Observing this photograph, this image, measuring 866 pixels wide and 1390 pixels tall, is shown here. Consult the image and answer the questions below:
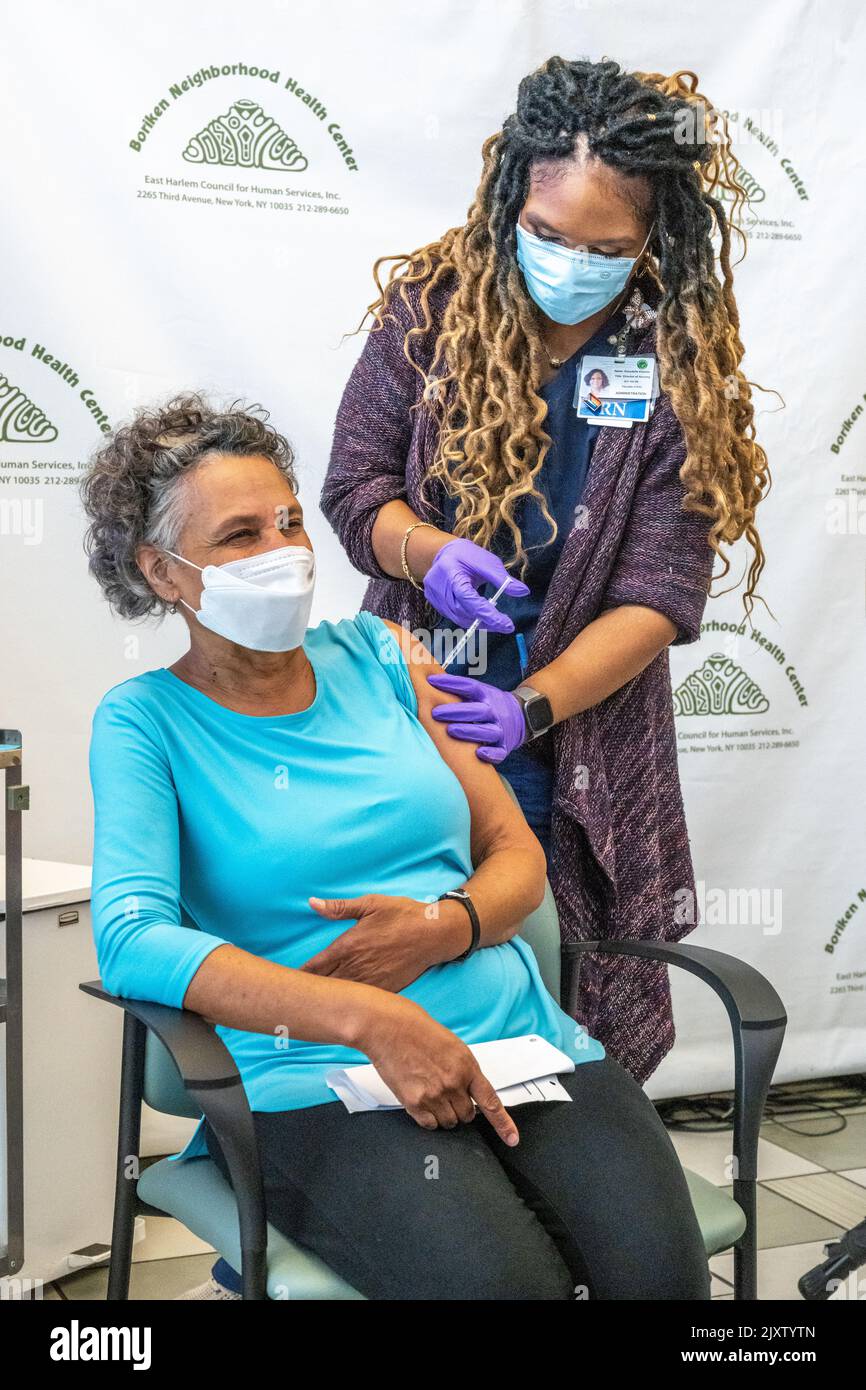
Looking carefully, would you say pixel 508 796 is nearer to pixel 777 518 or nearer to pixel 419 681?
pixel 419 681

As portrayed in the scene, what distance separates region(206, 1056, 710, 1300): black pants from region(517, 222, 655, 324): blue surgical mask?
39.0 inches

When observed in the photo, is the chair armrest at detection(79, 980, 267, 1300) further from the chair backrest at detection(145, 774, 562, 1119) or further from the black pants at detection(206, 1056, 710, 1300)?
the chair backrest at detection(145, 774, 562, 1119)

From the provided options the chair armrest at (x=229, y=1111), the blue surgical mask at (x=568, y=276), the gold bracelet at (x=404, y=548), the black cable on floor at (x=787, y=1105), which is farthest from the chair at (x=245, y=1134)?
the black cable on floor at (x=787, y=1105)

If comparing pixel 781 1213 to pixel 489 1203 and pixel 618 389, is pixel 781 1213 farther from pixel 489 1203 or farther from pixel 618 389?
pixel 618 389

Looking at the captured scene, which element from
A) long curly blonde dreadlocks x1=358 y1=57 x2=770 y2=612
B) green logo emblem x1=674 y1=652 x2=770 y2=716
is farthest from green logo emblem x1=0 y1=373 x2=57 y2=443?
green logo emblem x1=674 y1=652 x2=770 y2=716

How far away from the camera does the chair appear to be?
4.06 feet

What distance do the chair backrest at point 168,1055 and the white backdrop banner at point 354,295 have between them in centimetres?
109

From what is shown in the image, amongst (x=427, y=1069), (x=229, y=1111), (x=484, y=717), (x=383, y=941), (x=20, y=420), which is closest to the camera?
(x=229, y=1111)

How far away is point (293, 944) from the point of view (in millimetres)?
1468

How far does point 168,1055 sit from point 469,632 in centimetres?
63

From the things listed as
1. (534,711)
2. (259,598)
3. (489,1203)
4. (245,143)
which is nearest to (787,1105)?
(534,711)

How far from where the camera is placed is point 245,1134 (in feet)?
4.01
